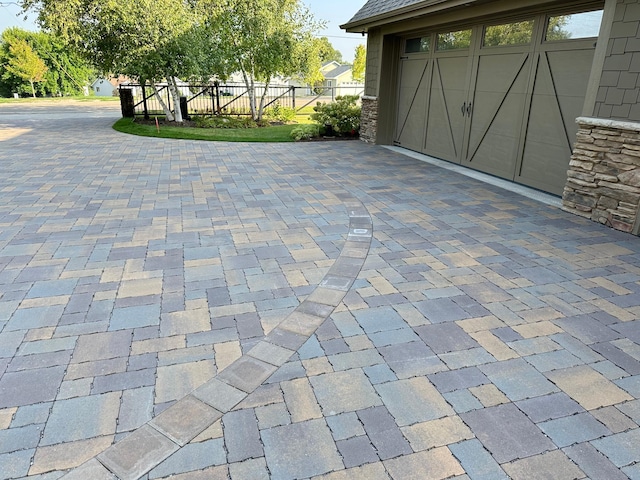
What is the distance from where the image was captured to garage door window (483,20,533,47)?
21.6ft

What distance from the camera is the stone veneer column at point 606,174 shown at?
4812 millimetres

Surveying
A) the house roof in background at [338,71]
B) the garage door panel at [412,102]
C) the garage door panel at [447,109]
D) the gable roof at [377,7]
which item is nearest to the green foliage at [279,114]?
the gable roof at [377,7]

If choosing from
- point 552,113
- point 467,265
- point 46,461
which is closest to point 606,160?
point 552,113

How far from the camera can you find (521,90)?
6.77 meters

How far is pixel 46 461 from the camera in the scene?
194 cm

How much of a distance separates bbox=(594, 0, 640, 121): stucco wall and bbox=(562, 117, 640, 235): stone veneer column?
0.16m

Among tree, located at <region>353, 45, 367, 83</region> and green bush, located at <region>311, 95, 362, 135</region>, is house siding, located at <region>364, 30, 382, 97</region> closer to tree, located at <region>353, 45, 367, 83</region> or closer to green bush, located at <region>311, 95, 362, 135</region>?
green bush, located at <region>311, 95, 362, 135</region>

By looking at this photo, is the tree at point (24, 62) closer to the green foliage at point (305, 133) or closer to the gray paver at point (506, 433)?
the green foliage at point (305, 133)

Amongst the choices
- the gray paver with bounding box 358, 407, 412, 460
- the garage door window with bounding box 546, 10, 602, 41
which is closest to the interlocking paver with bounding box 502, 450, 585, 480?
the gray paver with bounding box 358, 407, 412, 460

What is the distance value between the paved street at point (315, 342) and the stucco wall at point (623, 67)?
1.32 metres

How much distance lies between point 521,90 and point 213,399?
21.4 feet

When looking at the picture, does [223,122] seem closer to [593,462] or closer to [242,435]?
[242,435]

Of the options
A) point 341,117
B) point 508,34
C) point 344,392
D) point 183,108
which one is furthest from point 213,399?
point 183,108

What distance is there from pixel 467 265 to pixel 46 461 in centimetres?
340
